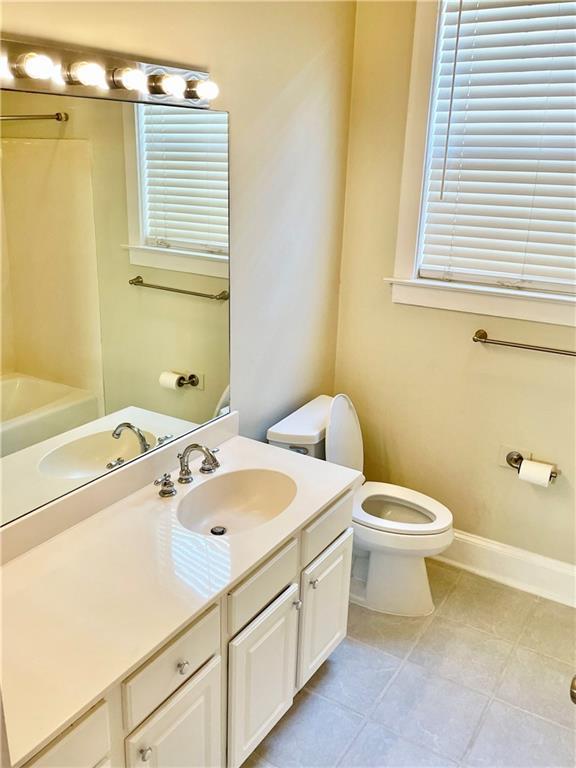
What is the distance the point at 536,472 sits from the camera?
256 cm

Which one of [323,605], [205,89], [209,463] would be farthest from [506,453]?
[205,89]

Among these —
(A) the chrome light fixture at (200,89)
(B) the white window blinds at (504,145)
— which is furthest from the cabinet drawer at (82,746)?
(B) the white window blinds at (504,145)

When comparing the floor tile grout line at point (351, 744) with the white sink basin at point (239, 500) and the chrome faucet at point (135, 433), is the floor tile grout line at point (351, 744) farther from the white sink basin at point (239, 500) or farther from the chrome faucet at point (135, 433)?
the chrome faucet at point (135, 433)

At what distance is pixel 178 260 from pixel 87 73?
0.62 meters

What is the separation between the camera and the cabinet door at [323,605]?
1988 mm

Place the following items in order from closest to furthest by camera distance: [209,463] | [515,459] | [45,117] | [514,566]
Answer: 1. [45,117]
2. [209,463]
3. [515,459]
4. [514,566]

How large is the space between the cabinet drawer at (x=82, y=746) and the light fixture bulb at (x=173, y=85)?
1510 millimetres

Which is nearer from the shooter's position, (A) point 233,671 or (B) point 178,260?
(A) point 233,671

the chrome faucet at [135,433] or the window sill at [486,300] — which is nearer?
the chrome faucet at [135,433]

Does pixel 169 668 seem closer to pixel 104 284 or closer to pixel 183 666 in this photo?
pixel 183 666

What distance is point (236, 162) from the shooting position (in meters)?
2.14

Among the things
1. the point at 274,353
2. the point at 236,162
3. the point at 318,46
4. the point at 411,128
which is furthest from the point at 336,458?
the point at 318,46

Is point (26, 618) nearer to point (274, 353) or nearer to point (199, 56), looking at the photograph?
point (274, 353)

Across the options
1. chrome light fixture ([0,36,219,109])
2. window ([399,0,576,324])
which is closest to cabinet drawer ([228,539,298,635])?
chrome light fixture ([0,36,219,109])
